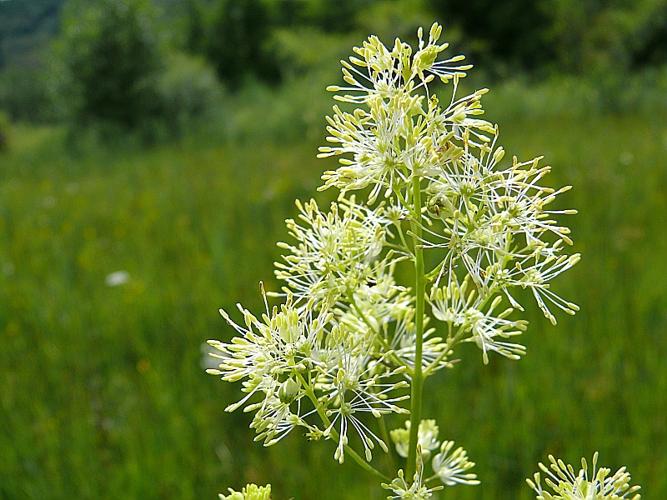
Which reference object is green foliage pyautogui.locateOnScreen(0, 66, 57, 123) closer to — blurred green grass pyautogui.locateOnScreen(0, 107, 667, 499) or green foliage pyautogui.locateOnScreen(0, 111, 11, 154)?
green foliage pyautogui.locateOnScreen(0, 111, 11, 154)

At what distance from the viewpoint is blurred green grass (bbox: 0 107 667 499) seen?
2.59m

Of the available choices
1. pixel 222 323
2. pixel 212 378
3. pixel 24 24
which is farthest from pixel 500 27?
pixel 212 378

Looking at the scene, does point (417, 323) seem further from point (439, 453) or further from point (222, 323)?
point (222, 323)

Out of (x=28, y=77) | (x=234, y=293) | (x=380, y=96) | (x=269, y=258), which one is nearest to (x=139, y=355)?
(x=234, y=293)

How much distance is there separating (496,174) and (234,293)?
318 centimetres

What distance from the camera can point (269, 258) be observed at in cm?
479

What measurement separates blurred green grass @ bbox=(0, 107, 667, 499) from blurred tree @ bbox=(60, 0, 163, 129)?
34.1 ft

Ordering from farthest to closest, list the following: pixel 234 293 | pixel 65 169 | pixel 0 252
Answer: pixel 65 169 < pixel 0 252 < pixel 234 293

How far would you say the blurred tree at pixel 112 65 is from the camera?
16.0m

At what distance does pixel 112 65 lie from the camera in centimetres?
1625

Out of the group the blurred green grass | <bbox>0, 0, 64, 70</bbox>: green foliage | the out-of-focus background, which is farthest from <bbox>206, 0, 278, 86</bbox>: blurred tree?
the blurred green grass

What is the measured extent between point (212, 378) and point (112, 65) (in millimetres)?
14792

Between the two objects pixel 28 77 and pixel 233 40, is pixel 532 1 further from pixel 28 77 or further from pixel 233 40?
pixel 28 77

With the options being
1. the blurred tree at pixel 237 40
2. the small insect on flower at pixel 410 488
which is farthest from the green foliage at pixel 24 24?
the small insect on flower at pixel 410 488
